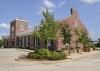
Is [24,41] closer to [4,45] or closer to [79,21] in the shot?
[79,21]

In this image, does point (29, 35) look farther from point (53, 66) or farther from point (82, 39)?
point (53, 66)

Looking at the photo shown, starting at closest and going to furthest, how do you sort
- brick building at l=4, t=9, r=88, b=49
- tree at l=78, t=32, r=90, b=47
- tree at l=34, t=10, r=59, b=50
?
tree at l=34, t=10, r=59, b=50
tree at l=78, t=32, r=90, b=47
brick building at l=4, t=9, r=88, b=49

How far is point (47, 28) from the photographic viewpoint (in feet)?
100

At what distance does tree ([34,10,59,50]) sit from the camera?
30.6m

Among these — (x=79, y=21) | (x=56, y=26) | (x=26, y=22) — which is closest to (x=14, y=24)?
(x=26, y=22)

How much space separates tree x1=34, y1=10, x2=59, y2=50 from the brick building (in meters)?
6.17

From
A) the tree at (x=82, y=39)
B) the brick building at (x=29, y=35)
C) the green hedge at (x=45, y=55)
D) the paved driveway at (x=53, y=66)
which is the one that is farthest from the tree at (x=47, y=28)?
the tree at (x=82, y=39)

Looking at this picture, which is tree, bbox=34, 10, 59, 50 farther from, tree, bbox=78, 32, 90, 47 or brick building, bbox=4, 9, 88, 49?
tree, bbox=78, 32, 90, 47

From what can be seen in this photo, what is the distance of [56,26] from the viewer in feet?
104

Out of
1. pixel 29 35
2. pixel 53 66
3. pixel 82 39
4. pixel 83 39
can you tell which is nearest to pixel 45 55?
pixel 53 66

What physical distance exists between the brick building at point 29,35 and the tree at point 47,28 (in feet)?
20.2

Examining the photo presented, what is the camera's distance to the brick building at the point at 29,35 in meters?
43.1

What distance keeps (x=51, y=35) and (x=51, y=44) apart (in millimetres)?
12406

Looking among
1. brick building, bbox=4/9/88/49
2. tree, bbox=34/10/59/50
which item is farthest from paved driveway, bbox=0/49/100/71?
brick building, bbox=4/9/88/49
